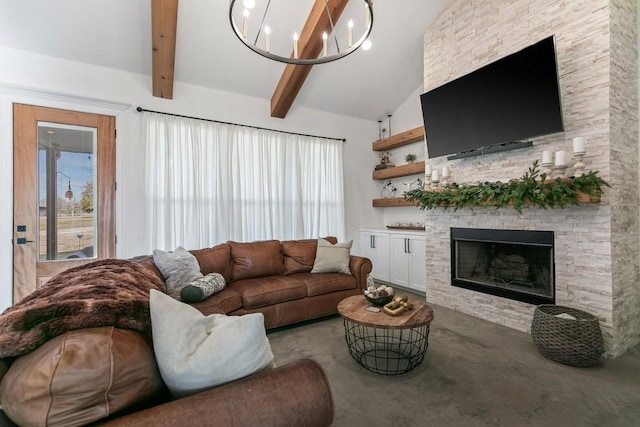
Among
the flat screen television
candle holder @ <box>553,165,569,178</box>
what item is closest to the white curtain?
the flat screen television

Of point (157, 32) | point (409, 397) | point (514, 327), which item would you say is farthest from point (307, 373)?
point (157, 32)

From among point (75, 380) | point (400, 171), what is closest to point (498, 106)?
point (400, 171)

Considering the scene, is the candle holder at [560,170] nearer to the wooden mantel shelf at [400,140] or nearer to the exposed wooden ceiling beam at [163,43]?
the wooden mantel shelf at [400,140]

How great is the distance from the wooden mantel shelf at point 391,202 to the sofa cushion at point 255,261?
2375mm

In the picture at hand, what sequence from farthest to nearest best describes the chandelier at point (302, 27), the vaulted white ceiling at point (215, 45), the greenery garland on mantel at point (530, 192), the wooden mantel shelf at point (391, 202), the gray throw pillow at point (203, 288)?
the wooden mantel shelf at point (391, 202) < the chandelier at point (302, 27) < the vaulted white ceiling at point (215, 45) < the gray throw pillow at point (203, 288) < the greenery garland on mantel at point (530, 192)

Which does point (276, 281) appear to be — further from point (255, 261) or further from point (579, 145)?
point (579, 145)

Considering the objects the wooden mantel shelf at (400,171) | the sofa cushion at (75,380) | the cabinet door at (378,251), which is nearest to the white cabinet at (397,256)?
the cabinet door at (378,251)

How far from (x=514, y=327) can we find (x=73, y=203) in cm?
496

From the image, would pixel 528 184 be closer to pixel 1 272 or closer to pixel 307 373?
pixel 307 373

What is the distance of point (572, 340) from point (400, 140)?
351 cm

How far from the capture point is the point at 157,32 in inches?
117

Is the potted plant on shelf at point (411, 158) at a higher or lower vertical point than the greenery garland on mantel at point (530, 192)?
higher

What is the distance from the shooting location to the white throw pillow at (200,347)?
3.02 ft

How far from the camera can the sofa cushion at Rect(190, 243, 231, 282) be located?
3.16 metres
